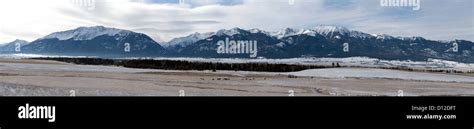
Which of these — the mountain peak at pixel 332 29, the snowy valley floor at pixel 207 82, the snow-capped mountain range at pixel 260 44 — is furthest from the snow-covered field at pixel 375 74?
the mountain peak at pixel 332 29

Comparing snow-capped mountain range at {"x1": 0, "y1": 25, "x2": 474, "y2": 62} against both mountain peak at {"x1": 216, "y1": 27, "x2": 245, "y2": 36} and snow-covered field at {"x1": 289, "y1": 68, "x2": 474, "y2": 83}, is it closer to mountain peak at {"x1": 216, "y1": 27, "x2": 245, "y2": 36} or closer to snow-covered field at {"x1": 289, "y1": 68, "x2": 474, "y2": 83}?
mountain peak at {"x1": 216, "y1": 27, "x2": 245, "y2": 36}

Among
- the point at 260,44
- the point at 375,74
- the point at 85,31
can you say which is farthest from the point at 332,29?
the point at 85,31

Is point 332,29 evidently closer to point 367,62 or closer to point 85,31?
point 367,62

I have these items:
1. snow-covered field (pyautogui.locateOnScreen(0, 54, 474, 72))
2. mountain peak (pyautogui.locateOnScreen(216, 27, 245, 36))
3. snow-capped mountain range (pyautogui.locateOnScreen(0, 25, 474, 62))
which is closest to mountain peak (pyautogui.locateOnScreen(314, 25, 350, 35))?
snow-capped mountain range (pyautogui.locateOnScreen(0, 25, 474, 62))

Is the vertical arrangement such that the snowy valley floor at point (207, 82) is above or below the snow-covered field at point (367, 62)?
below

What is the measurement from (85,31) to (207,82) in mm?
1947

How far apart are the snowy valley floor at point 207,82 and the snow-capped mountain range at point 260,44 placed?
0.34m

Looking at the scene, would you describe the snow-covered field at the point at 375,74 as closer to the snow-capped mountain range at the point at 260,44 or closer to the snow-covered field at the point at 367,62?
the snow-covered field at the point at 367,62

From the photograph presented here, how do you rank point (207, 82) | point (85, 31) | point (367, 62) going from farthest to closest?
point (367, 62)
point (207, 82)
point (85, 31)

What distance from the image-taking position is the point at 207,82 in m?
7.73

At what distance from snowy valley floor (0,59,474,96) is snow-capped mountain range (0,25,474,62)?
341 mm

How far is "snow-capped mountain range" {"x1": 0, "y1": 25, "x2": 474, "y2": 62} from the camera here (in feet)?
23.9

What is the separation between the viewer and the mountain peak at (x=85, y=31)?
7.29m
